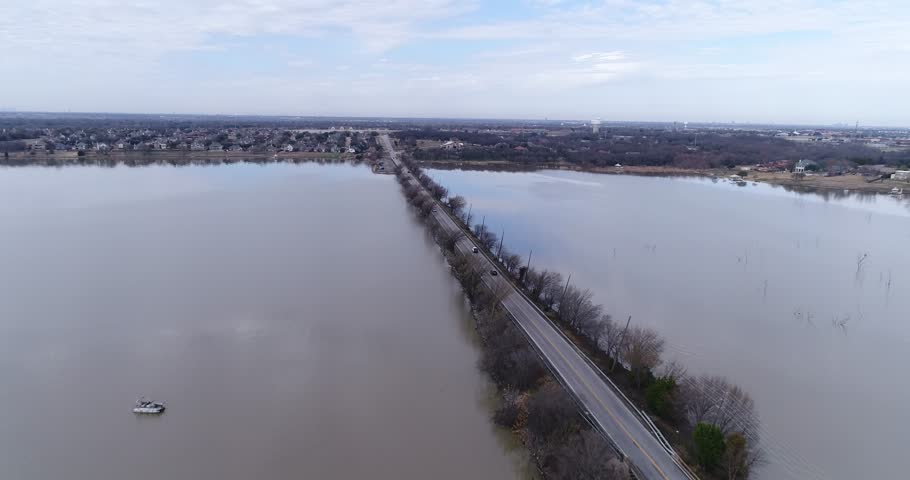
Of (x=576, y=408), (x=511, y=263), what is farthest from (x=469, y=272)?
(x=576, y=408)

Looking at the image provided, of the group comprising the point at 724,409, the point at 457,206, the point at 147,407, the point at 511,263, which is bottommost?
the point at 147,407

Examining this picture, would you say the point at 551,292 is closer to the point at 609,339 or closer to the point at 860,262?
Answer: the point at 609,339

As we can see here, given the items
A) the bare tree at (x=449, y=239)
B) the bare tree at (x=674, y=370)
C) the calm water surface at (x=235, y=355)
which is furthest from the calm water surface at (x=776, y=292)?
the calm water surface at (x=235, y=355)

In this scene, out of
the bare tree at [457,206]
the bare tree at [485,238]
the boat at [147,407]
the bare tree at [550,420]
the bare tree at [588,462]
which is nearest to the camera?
the bare tree at [588,462]

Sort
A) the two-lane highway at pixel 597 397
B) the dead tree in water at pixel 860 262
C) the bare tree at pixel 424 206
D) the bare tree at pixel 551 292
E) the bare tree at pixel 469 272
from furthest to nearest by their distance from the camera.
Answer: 1. the bare tree at pixel 424 206
2. the dead tree in water at pixel 860 262
3. the bare tree at pixel 469 272
4. the bare tree at pixel 551 292
5. the two-lane highway at pixel 597 397

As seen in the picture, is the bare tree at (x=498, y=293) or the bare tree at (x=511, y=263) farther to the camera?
the bare tree at (x=511, y=263)

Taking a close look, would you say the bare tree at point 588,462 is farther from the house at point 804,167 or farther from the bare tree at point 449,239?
the house at point 804,167

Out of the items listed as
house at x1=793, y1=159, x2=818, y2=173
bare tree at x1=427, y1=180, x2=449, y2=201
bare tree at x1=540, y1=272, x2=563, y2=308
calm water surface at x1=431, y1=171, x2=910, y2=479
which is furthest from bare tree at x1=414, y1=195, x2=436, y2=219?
house at x1=793, y1=159, x2=818, y2=173

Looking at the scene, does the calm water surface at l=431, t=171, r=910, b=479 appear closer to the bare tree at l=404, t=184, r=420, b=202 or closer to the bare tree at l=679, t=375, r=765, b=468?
the bare tree at l=679, t=375, r=765, b=468
